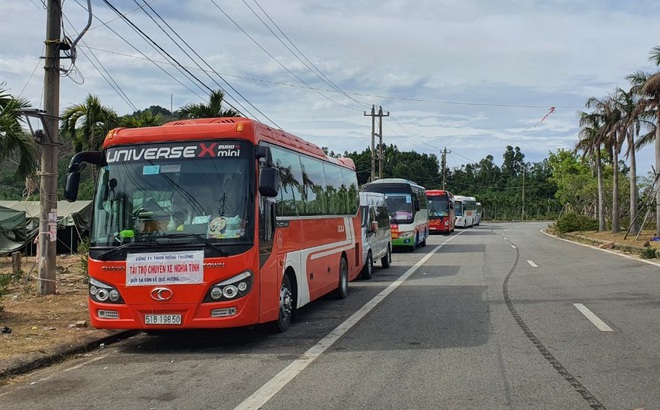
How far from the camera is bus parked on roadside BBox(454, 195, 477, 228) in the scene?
59500mm

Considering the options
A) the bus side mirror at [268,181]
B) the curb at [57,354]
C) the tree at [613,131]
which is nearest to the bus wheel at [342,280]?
the curb at [57,354]

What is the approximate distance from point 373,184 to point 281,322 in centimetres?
1953

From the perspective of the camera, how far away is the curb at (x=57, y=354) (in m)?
7.18

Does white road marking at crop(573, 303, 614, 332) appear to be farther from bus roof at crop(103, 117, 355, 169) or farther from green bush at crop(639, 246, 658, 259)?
green bush at crop(639, 246, 658, 259)

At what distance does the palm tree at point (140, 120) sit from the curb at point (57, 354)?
14.7 m

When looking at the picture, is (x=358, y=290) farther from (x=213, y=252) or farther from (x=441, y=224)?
(x=441, y=224)

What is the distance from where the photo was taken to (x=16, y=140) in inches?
Answer: 499

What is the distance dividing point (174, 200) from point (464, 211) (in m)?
54.9

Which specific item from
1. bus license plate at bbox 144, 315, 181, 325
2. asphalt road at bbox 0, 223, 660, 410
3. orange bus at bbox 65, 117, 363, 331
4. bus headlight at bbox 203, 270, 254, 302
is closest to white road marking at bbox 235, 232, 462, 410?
asphalt road at bbox 0, 223, 660, 410

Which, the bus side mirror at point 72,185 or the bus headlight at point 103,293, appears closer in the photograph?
the bus headlight at point 103,293

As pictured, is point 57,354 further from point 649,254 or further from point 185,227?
point 649,254

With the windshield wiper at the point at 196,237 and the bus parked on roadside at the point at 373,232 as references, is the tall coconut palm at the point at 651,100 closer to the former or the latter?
the bus parked on roadside at the point at 373,232

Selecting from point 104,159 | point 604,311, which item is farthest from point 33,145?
point 604,311

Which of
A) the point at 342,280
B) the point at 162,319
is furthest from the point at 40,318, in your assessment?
the point at 342,280
